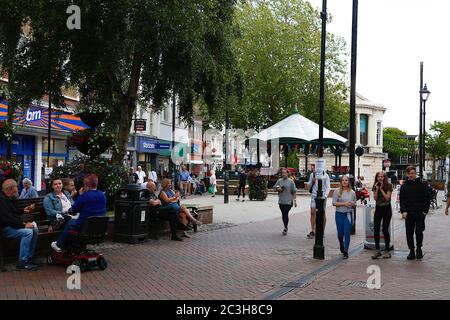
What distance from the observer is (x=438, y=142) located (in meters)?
65.9

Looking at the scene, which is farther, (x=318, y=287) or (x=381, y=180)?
(x=381, y=180)

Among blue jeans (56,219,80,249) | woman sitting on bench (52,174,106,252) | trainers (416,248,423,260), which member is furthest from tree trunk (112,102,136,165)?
trainers (416,248,423,260)

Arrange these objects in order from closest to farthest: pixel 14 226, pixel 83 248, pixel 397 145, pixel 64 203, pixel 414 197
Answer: pixel 14 226
pixel 83 248
pixel 64 203
pixel 414 197
pixel 397 145

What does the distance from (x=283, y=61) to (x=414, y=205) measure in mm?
34184

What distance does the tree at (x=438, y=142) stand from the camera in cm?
6531

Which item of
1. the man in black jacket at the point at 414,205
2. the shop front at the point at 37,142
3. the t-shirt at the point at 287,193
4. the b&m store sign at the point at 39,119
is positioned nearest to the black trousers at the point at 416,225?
the man in black jacket at the point at 414,205

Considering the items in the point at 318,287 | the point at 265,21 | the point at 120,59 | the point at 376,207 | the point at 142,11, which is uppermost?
the point at 265,21

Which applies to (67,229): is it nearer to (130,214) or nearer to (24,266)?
(24,266)

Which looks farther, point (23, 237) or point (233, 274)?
point (233, 274)

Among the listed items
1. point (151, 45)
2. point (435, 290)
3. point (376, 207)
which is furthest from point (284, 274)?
point (151, 45)

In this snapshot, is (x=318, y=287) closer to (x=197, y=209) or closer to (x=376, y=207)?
(x=376, y=207)

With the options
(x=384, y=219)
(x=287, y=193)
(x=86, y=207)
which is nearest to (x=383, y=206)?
(x=384, y=219)
